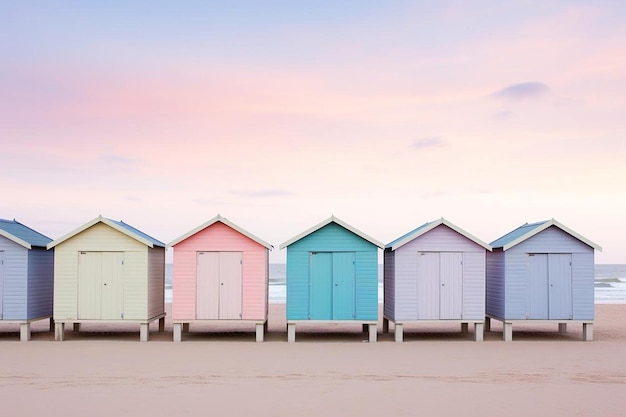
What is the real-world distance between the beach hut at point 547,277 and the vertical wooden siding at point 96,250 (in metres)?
10.0

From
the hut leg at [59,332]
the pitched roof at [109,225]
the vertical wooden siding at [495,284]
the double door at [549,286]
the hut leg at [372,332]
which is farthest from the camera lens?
the vertical wooden siding at [495,284]

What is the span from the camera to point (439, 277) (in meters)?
18.8

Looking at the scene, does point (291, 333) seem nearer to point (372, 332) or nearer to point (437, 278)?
point (372, 332)

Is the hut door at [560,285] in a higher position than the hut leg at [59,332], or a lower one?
higher

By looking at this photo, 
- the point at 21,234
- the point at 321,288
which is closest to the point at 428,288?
the point at 321,288

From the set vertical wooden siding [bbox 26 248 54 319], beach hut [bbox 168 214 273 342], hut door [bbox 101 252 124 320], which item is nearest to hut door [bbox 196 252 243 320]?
beach hut [bbox 168 214 273 342]

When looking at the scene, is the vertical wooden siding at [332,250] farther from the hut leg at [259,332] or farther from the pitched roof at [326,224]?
the hut leg at [259,332]

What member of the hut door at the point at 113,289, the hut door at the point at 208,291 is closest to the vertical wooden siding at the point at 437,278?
the hut door at the point at 208,291

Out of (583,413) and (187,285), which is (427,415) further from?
(187,285)

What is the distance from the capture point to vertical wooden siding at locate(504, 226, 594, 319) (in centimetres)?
1906

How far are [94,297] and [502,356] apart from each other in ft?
35.2

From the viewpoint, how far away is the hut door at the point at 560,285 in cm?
1908

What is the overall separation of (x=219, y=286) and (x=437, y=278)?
19.5 feet

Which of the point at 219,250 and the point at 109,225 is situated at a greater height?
the point at 109,225
